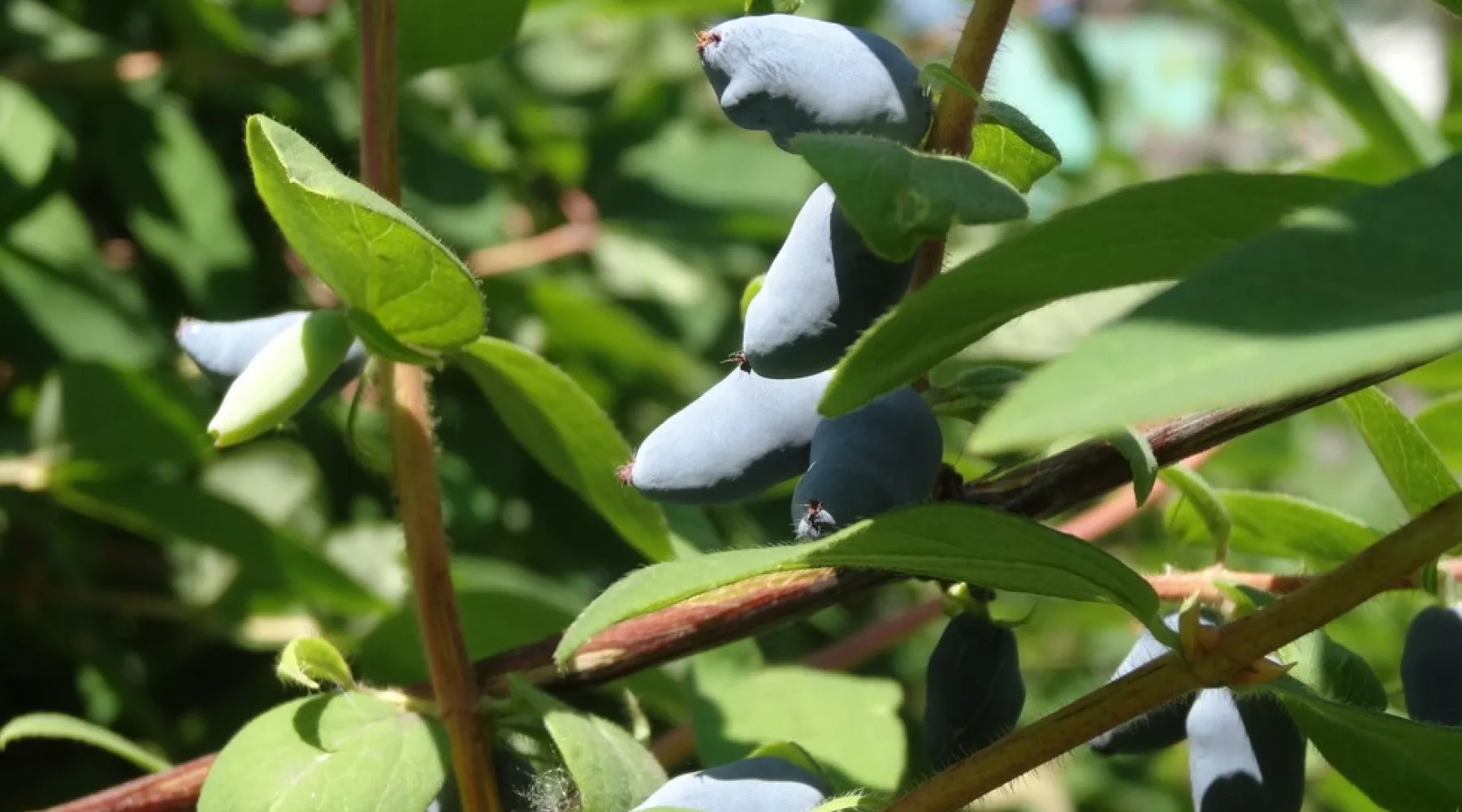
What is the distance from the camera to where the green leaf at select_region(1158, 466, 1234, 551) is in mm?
782

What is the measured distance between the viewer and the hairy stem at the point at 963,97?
1.90ft

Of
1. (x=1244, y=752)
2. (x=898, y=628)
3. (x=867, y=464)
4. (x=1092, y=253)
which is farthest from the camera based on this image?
(x=898, y=628)

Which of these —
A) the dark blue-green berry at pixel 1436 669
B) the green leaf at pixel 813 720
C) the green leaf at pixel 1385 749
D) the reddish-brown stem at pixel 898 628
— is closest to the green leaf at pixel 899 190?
the green leaf at pixel 1385 749

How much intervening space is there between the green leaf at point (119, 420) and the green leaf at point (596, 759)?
616 mm

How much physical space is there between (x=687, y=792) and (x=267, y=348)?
28 cm

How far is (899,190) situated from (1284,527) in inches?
18.0

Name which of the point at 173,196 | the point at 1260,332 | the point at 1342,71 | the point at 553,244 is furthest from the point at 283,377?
the point at 553,244

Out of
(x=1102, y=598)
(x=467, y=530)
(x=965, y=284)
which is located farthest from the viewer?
(x=467, y=530)

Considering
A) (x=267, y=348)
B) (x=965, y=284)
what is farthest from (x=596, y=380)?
(x=965, y=284)

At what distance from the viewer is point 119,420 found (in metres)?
1.26

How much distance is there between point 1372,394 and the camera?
76cm

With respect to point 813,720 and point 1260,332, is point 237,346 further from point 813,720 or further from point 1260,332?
point 1260,332

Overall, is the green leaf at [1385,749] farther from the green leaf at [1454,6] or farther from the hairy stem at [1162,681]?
the green leaf at [1454,6]

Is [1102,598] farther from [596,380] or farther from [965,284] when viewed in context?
[596,380]
